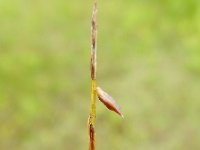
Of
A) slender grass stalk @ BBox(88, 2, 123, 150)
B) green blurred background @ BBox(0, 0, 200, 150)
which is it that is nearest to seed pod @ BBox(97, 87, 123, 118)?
slender grass stalk @ BBox(88, 2, 123, 150)

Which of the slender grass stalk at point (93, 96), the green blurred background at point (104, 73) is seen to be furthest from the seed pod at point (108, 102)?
the green blurred background at point (104, 73)

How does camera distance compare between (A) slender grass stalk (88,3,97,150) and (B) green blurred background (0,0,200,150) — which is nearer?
(A) slender grass stalk (88,3,97,150)

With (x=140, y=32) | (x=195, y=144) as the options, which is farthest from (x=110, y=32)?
(x=195, y=144)

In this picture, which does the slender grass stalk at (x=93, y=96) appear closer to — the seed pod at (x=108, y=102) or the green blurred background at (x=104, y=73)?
the seed pod at (x=108, y=102)

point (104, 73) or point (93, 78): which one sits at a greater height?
point (93, 78)

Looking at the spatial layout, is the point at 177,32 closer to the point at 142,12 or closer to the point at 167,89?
the point at 142,12

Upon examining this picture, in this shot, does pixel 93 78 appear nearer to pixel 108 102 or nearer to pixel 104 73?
pixel 108 102

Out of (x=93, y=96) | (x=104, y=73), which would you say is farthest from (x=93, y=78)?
(x=104, y=73)

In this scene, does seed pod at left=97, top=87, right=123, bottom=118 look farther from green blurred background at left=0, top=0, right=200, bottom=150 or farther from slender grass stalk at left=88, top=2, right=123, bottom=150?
green blurred background at left=0, top=0, right=200, bottom=150
